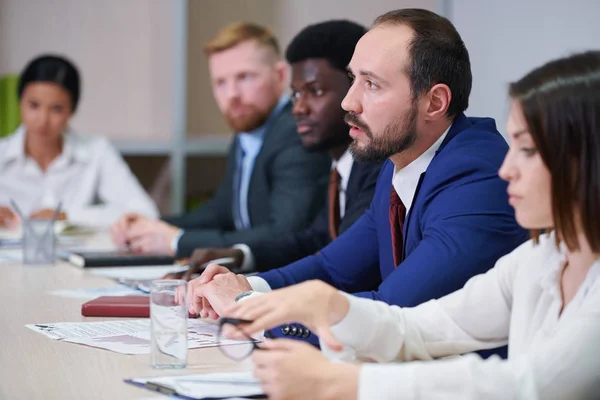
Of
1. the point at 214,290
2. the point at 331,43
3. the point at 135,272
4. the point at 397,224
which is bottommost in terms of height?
the point at 135,272

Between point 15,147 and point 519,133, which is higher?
point 519,133

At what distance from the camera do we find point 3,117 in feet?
14.0

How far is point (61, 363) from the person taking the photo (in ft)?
4.29

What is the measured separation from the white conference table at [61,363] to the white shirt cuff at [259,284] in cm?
32

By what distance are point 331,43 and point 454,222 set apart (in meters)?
1.10

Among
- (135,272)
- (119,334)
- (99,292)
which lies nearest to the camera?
(119,334)

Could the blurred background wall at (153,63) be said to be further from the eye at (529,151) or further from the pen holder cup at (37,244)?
the eye at (529,151)

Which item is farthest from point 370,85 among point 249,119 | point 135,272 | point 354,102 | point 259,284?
point 249,119

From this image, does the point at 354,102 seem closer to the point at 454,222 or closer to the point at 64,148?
the point at 454,222

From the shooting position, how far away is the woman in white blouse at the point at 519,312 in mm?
971

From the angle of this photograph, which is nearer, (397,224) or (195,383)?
(195,383)

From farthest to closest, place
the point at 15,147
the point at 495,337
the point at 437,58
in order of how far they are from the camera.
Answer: the point at 15,147 → the point at 437,58 → the point at 495,337

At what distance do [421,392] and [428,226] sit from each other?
0.60m

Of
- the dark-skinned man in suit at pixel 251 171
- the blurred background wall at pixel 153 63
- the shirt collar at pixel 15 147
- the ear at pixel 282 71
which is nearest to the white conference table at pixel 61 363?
the dark-skinned man in suit at pixel 251 171
